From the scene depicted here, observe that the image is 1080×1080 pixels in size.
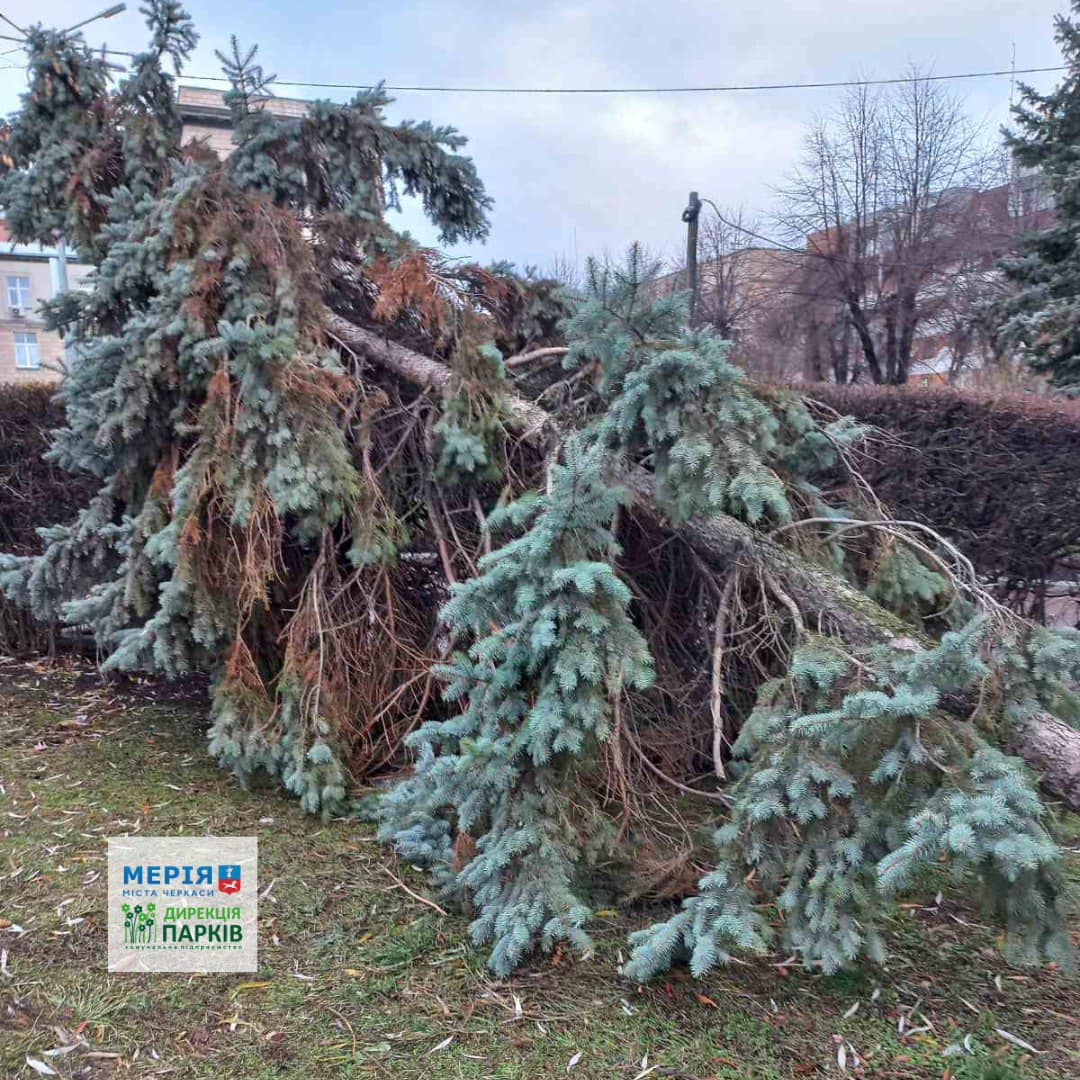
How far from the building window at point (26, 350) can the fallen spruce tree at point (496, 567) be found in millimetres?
31997

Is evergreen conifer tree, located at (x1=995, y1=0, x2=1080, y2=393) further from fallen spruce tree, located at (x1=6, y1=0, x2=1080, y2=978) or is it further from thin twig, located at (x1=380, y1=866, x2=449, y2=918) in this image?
thin twig, located at (x1=380, y1=866, x2=449, y2=918)

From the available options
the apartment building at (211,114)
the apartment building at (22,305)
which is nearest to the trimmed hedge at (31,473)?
the apartment building at (211,114)

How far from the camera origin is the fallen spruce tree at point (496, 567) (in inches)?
92.3

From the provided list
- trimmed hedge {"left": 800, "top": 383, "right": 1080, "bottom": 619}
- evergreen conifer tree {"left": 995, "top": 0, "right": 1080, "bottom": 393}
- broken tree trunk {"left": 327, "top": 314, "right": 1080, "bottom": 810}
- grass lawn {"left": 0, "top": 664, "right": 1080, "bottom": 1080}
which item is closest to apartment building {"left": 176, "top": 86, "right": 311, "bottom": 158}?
broken tree trunk {"left": 327, "top": 314, "right": 1080, "bottom": 810}

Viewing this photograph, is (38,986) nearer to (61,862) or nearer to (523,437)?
(61,862)

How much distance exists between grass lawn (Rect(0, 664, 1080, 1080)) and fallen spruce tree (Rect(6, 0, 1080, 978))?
0.20 metres

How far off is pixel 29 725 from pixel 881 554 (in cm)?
444

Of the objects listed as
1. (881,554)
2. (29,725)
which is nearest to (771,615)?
(881,554)

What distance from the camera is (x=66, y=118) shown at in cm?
→ 442

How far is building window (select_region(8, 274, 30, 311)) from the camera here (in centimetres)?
3141

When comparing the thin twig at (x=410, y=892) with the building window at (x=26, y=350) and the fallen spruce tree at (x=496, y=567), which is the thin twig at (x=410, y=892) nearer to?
the fallen spruce tree at (x=496, y=567)

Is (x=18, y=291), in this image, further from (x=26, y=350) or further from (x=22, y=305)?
(x=26, y=350)

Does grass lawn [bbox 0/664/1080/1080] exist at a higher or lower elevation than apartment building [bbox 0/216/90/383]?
lower

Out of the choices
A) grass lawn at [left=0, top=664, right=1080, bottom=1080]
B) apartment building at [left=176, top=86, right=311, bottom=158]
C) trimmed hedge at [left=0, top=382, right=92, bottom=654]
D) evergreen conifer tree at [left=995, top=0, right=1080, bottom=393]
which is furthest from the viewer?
evergreen conifer tree at [left=995, top=0, right=1080, bottom=393]
